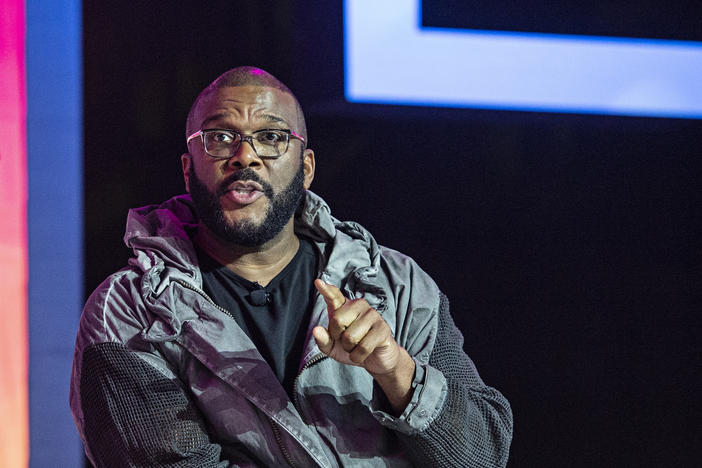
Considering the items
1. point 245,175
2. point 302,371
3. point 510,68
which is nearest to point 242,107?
point 245,175

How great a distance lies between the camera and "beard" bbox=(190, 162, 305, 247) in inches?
64.4

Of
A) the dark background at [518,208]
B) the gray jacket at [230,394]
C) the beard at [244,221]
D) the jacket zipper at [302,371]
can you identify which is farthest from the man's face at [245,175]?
the dark background at [518,208]

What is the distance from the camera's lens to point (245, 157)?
162 cm

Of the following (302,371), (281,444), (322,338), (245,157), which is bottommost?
(281,444)

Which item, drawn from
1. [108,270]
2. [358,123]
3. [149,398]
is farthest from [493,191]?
[149,398]

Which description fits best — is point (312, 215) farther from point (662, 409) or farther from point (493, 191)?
point (662, 409)

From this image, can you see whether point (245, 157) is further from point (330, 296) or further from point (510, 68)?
point (510, 68)

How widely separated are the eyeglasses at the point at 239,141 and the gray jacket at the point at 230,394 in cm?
22

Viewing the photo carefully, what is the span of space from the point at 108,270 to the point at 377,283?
2.61 ft

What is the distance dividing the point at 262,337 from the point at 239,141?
406 millimetres

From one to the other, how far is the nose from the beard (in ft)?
0.05

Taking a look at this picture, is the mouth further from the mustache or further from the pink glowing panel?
the pink glowing panel

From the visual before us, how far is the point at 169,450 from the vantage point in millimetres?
1365

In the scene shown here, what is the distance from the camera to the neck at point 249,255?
1.68m
